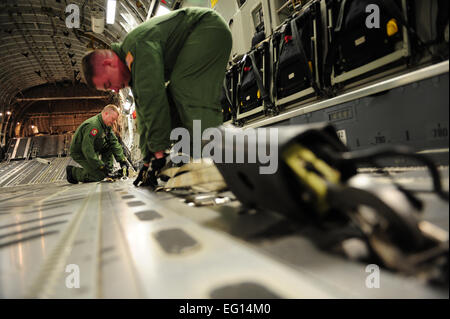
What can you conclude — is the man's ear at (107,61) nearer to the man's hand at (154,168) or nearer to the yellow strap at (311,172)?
the man's hand at (154,168)

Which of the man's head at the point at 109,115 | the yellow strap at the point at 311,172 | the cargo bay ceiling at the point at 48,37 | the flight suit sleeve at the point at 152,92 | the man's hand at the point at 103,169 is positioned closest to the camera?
the yellow strap at the point at 311,172

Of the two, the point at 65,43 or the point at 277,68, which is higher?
the point at 65,43

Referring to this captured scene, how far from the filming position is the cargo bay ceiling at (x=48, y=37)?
311 inches

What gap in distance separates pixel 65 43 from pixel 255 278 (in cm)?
1482

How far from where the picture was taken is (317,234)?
0.53m

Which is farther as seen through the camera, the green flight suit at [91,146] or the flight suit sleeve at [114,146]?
the flight suit sleeve at [114,146]

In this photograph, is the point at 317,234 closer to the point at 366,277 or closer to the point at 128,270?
the point at 366,277

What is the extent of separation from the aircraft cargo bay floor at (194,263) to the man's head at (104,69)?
160 cm

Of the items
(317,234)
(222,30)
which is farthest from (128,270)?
(222,30)

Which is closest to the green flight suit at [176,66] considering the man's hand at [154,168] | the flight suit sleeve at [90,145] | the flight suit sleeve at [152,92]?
the flight suit sleeve at [152,92]

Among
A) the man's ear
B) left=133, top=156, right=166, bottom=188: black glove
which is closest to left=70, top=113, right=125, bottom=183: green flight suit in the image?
left=133, top=156, right=166, bottom=188: black glove

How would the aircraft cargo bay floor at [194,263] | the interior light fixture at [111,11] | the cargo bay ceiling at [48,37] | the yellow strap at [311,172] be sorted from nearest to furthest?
the aircraft cargo bay floor at [194,263]
the yellow strap at [311,172]
the interior light fixture at [111,11]
the cargo bay ceiling at [48,37]
